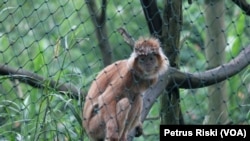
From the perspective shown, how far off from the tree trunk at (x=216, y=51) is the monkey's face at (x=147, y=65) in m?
0.30

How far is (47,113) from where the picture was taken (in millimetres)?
3438

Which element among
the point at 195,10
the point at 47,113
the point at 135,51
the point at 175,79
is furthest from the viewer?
the point at 195,10

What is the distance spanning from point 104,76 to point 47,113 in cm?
55

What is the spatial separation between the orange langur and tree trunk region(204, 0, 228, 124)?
361mm

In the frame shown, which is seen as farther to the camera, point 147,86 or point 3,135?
point 147,86

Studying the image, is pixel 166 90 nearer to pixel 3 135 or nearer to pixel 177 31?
pixel 177 31

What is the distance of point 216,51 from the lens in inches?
164

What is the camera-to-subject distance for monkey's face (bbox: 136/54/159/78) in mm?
3984

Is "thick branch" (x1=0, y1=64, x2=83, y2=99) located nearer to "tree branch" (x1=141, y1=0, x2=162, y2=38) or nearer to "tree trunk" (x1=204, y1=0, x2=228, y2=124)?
"tree branch" (x1=141, y1=0, x2=162, y2=38)

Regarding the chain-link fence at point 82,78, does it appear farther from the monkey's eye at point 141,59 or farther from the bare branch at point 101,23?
the monkey's eye at point 141,59

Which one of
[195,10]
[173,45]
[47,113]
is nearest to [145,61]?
[173,45]

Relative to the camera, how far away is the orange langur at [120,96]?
3873mm

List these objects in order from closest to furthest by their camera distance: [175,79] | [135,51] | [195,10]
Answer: [175,79]
[135,51]
[195,10]

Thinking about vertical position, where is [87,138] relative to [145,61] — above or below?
below
